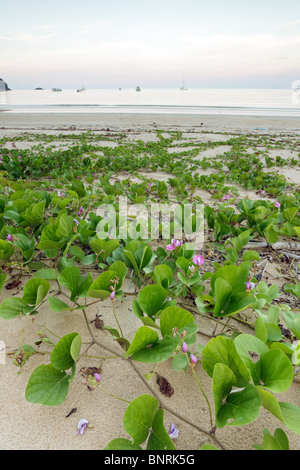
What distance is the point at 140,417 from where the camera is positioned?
27.8 inches

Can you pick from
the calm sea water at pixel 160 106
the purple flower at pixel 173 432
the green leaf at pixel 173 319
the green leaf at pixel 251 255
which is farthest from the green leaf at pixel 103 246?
the calm sea water at pixel 160 106

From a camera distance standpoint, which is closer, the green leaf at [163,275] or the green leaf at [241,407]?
the green leaf at [241,407]

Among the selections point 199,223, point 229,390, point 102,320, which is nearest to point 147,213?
point 199,223

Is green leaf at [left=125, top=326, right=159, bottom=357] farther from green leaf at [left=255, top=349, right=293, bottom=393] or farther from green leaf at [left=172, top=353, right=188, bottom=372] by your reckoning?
green leaf at [left=255, top=349, right=293, bottom=393]

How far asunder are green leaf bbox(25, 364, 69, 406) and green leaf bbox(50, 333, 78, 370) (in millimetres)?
40

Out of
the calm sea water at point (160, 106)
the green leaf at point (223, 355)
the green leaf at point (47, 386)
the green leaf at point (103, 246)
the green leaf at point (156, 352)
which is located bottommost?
the green leaf at point (47, 386)

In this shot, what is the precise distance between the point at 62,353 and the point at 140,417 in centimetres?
30

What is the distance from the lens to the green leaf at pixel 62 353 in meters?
0.85

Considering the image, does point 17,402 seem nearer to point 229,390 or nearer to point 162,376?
point 162,376

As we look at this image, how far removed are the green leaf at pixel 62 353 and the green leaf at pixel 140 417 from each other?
0.90ft

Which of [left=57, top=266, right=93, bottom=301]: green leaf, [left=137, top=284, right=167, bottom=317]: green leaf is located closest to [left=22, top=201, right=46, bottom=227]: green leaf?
[left=57, top=266, right=93, bottom=301]: green leaf

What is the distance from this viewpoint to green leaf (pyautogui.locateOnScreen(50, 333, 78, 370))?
2.78 feet

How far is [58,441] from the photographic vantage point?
31.8 inches

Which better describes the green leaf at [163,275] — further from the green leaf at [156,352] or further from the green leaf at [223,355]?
the green leaf at [223,355]
